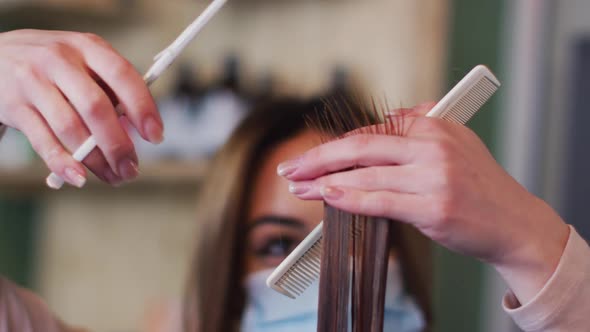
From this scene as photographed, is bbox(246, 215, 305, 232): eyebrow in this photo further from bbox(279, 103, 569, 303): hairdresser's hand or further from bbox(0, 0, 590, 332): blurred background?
bbox(279, 103, 569, 303): hairdresser's hand

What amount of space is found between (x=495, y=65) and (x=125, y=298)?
1024mm

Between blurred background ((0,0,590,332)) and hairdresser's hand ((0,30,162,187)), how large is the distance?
87cm

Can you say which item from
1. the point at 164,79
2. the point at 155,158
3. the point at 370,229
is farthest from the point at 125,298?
the point at 370,229

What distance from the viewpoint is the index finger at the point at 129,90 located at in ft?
1.66

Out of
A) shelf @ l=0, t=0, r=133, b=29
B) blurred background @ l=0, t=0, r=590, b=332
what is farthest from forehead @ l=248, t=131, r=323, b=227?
shelf @ l=0, t=0, r=133, b=29

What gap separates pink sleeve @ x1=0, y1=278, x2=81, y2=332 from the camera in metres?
0.74

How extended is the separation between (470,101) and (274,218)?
570 millimetres

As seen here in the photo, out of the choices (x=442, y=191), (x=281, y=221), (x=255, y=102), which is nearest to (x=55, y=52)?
(x=442, y=191)

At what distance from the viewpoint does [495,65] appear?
1.49 metres

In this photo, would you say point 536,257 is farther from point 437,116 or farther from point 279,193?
point 279,193

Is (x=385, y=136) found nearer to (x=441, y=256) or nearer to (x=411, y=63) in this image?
(x=411, y=63)

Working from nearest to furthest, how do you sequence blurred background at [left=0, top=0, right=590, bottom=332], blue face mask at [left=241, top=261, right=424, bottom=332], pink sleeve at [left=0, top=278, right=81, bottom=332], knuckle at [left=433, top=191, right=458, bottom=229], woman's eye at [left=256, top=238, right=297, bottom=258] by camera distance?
knuckle at [left=433, top=191, right=458, bottom=229], pink sleeve at [left=0, top=278, right=81, bottom=332], blue face mask at [left=241, top=261, right=424, bottom=332], woman's eye at [left=256, top=238, right=297, bottom=258], blurred background at [left=0, top=0, right=590, bottom=332]

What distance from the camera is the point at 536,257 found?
478 millimetres

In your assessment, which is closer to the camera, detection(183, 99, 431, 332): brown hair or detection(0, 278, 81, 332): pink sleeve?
detection(0, 278, 81, 332): pink sleeve
